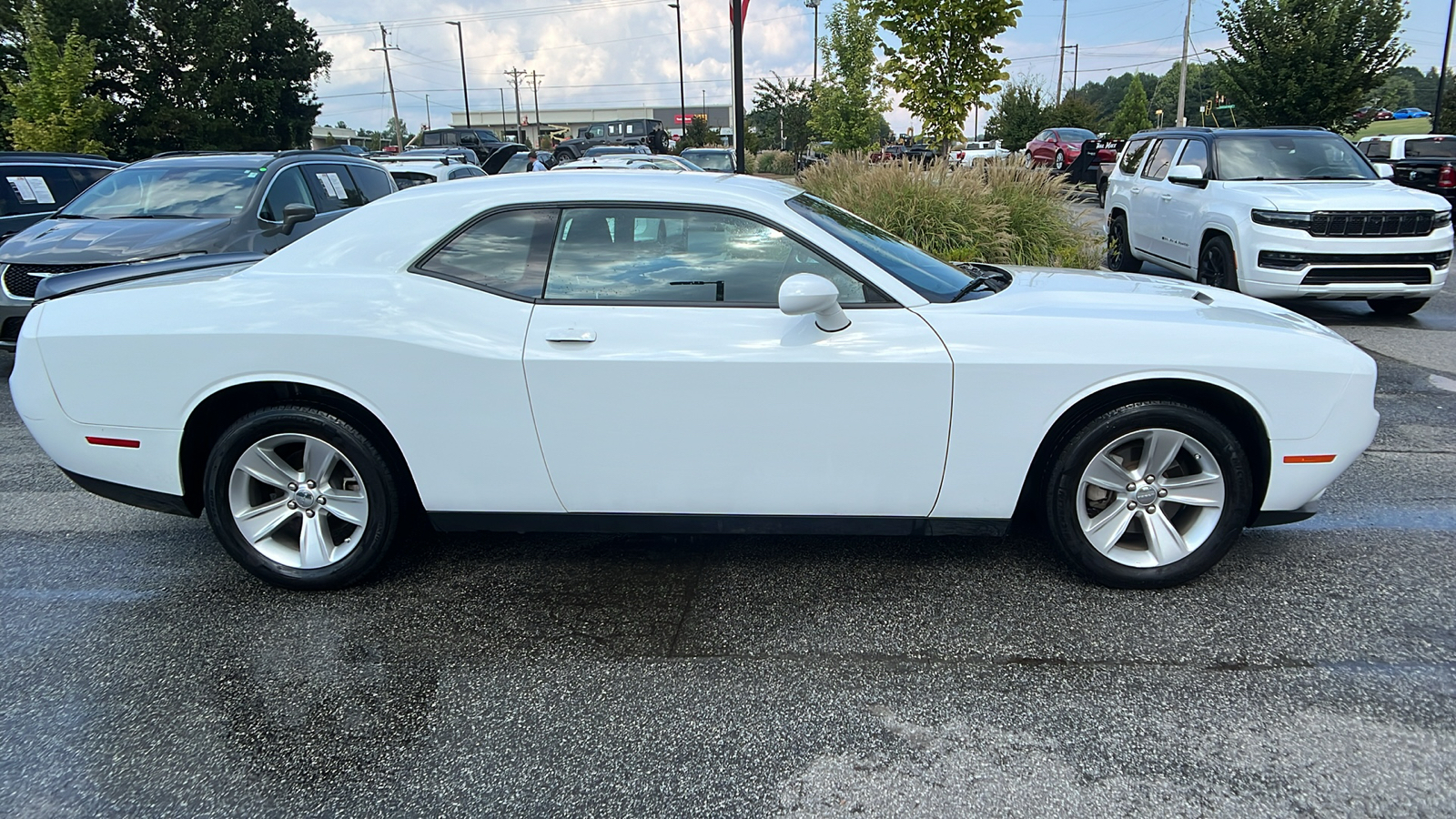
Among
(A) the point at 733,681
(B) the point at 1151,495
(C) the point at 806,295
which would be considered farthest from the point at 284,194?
(B) the point at 1151,495

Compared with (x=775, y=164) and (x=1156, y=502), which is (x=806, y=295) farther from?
(x=775, y=164)

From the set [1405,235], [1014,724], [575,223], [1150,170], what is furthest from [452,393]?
[1150,170]

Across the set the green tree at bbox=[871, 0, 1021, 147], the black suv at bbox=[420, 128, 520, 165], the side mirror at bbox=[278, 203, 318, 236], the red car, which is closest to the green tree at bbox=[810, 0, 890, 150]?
the red car

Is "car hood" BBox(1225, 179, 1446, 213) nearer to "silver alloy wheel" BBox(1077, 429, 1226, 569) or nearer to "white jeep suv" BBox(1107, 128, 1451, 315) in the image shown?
"white jeep suv" BBox(1107, 128, 1451, 315)

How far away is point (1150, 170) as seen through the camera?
423 inches

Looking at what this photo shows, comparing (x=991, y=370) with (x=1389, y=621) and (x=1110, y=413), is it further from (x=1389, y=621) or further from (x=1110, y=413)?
(x=1389, y=621)

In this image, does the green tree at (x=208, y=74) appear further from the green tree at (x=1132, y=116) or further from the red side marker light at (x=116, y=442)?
the green tree at (x=1132, y=116)

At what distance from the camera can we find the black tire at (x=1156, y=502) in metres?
3.33

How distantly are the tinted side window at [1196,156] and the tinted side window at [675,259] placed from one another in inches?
295

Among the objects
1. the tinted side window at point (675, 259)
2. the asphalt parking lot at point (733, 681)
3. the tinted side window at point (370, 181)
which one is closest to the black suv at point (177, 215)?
the tinted side window at point (370, 181)

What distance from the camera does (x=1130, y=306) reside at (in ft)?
11.6

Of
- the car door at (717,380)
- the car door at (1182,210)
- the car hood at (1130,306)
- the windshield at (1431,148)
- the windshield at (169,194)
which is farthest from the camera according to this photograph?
the windshield at (1431,148)

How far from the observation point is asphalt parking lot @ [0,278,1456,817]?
2494mm

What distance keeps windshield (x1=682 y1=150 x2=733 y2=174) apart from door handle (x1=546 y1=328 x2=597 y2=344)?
2139cm
